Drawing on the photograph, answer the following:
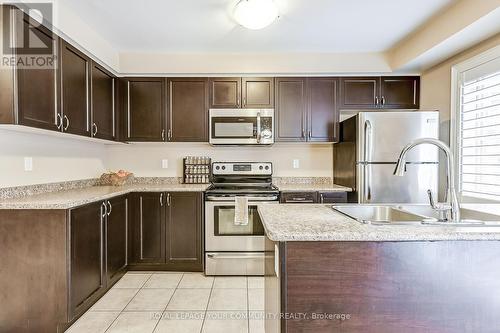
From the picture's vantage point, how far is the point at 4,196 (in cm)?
207

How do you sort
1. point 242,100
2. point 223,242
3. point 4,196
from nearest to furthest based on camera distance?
point 4,196
point 223,242
point 242,100

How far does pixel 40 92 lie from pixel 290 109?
2.35m

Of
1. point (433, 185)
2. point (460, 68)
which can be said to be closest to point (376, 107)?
point (460, 68)

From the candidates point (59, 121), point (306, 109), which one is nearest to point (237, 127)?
point (306, 109)

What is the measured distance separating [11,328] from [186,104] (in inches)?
96.1

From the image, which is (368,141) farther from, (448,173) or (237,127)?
(448,173)

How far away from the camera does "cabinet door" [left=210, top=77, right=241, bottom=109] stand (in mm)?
3326

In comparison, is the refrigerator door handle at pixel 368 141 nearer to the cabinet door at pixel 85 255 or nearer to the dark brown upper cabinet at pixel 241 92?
the dark brown upper cabinet at pixel 241 92

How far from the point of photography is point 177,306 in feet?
7.79

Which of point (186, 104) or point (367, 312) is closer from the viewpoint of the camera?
point (367, 312)

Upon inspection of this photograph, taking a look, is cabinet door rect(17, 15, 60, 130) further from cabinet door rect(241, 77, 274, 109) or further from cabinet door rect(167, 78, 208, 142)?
cabinet door rect(241, 77, 274, 109)

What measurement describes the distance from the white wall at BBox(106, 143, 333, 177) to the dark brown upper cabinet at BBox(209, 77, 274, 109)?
1.90ft

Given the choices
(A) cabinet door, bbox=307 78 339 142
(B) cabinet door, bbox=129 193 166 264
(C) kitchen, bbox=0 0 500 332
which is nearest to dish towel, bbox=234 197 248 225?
(C) kitchen, bbox=0 0 500 332

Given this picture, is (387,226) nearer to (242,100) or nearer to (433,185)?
(433,185)
